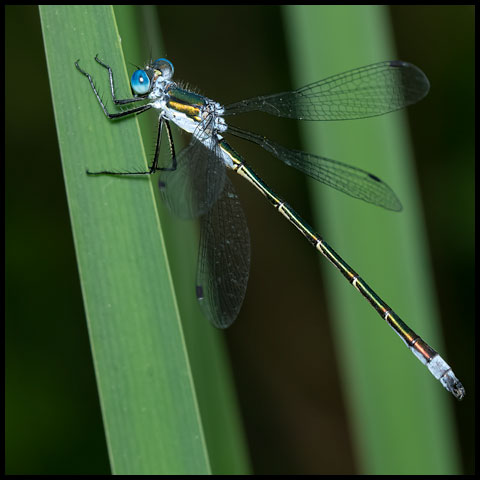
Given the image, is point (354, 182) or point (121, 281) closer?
point (121, 281)

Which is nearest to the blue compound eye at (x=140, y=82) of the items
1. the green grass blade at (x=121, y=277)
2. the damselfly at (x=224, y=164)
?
the damselfly at (x=224, y=164)

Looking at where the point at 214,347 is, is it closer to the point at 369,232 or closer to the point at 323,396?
the point at 369,232

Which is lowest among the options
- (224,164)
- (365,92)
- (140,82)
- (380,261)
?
(380,261)

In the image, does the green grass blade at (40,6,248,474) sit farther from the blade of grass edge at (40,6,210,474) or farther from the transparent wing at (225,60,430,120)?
the transparent wing at (225,60,430,120)

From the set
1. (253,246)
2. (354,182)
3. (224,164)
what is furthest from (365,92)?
(253,246)

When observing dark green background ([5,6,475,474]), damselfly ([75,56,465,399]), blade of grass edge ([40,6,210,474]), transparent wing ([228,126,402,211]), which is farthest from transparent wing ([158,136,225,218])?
dark green background ([5,6,475,474])

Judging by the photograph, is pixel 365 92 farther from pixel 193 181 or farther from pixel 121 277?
pixel 121 277
